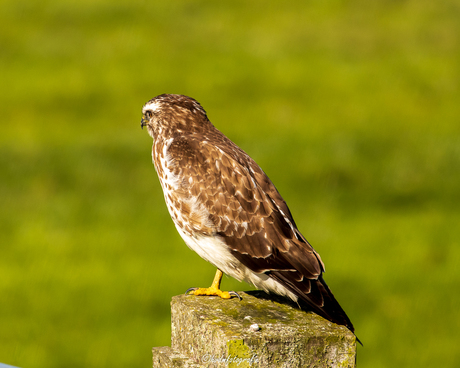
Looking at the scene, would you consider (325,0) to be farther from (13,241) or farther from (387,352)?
(387,352)

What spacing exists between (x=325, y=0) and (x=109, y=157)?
16.4m

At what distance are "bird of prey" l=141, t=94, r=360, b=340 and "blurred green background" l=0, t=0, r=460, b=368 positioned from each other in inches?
228

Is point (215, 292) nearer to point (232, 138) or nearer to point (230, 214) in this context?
point (230, 214)

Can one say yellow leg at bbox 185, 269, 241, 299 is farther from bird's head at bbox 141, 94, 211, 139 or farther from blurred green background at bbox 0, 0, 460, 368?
blurred green background at bbox 0, 0, 460, 368

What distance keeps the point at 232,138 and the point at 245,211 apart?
14972 millimetres

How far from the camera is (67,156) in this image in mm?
19031

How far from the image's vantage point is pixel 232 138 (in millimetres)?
19859

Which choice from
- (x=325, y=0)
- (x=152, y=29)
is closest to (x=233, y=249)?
(x=152, y=29)

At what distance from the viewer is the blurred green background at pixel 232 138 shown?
12.0 meters

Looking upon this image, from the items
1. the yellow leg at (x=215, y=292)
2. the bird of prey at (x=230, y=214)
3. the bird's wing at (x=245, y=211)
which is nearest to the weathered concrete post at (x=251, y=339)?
the yellow leg at (x=215, y=292)

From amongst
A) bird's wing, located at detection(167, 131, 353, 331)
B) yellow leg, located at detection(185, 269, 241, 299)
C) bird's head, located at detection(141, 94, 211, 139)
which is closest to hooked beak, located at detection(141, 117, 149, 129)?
bird's head, located at detection(141, 94, 211, 139)

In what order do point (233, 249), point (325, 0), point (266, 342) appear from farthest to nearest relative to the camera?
1. point (325, 0)
2. point (233, 249)
3. point (266, 342)

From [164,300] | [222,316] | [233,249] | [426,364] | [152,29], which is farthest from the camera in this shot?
[152,29]

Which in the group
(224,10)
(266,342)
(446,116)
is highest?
(224,10)
